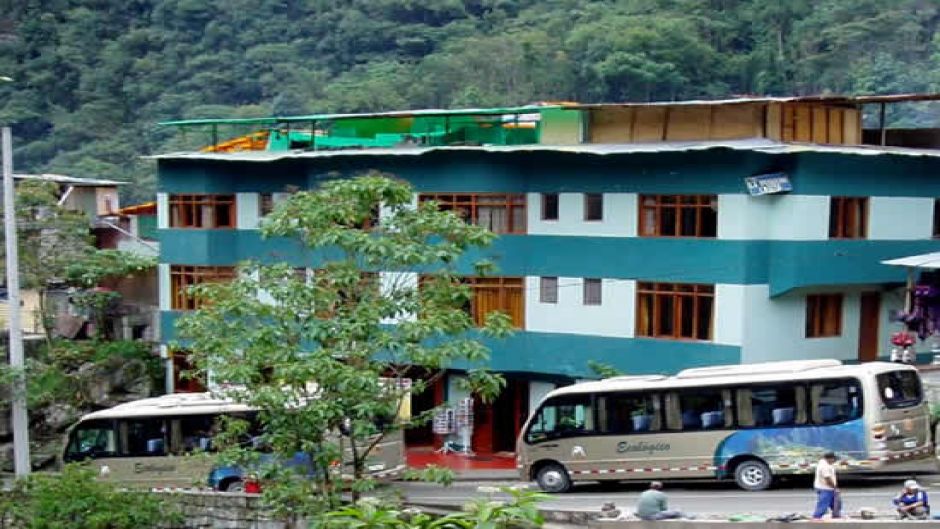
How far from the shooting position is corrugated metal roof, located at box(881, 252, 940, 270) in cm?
2408

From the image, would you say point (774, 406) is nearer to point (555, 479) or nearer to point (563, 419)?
point (563, 419)

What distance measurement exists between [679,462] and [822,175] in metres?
7.17

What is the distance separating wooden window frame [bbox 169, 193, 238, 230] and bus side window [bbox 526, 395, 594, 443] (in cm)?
1187

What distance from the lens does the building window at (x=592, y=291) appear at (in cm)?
2712

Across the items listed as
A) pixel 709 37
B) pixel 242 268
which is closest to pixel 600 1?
pixel 709 37

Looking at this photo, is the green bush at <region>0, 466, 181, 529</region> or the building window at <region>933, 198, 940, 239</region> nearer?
the green bush at <region>0, 466, 181, 529</region>

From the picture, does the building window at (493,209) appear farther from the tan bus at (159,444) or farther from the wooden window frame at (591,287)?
the tan bus at (159,444)

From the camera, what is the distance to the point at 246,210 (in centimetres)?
3130

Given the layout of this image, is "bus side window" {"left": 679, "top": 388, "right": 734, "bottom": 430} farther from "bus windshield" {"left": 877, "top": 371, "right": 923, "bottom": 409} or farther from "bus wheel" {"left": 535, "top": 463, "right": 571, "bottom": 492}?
"bus wheel" {"left": 535, "top": 463, "right": 571, "bottom": 492}

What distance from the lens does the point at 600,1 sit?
7056 cm

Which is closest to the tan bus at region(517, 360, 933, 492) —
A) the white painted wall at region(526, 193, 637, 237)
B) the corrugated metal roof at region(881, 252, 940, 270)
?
the corrugated metal roof at region(881, 252, 940, 270)

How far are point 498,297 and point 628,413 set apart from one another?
6.88m

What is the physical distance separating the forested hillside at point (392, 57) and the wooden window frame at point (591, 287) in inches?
1299

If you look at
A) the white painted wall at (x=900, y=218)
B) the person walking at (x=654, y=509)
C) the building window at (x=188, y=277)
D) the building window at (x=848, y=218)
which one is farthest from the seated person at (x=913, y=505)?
the building window at (x=188, y=277)
